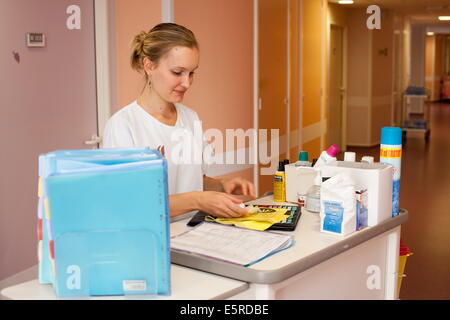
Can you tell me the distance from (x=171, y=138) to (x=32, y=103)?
1.35m

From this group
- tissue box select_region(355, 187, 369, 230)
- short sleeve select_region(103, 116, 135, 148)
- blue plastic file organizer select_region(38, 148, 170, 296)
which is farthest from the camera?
short sleeve select_region(103, 116, 135, 148)

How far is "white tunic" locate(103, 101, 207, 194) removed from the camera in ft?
8.07

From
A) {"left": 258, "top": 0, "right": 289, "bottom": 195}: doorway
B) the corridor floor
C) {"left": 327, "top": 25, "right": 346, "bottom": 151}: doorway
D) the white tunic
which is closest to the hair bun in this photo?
the white tunic

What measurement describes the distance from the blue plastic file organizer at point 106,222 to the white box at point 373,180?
0.92 m

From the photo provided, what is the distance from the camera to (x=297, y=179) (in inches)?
107

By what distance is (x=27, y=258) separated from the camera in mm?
3670

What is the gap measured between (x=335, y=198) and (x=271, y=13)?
4269 mm

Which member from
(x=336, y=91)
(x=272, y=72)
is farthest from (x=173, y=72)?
(x=336, y=91)

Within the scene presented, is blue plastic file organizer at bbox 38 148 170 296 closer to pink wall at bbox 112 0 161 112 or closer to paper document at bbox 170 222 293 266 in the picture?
paper document at bbox 170 222 293 266

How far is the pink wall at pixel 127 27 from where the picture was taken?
13.6 feet

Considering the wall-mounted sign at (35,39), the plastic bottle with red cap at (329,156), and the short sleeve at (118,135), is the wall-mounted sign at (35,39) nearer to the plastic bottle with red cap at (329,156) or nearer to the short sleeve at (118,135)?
the short sleeve at (118,135)

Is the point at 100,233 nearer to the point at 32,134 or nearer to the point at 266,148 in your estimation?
the point at 32,134
